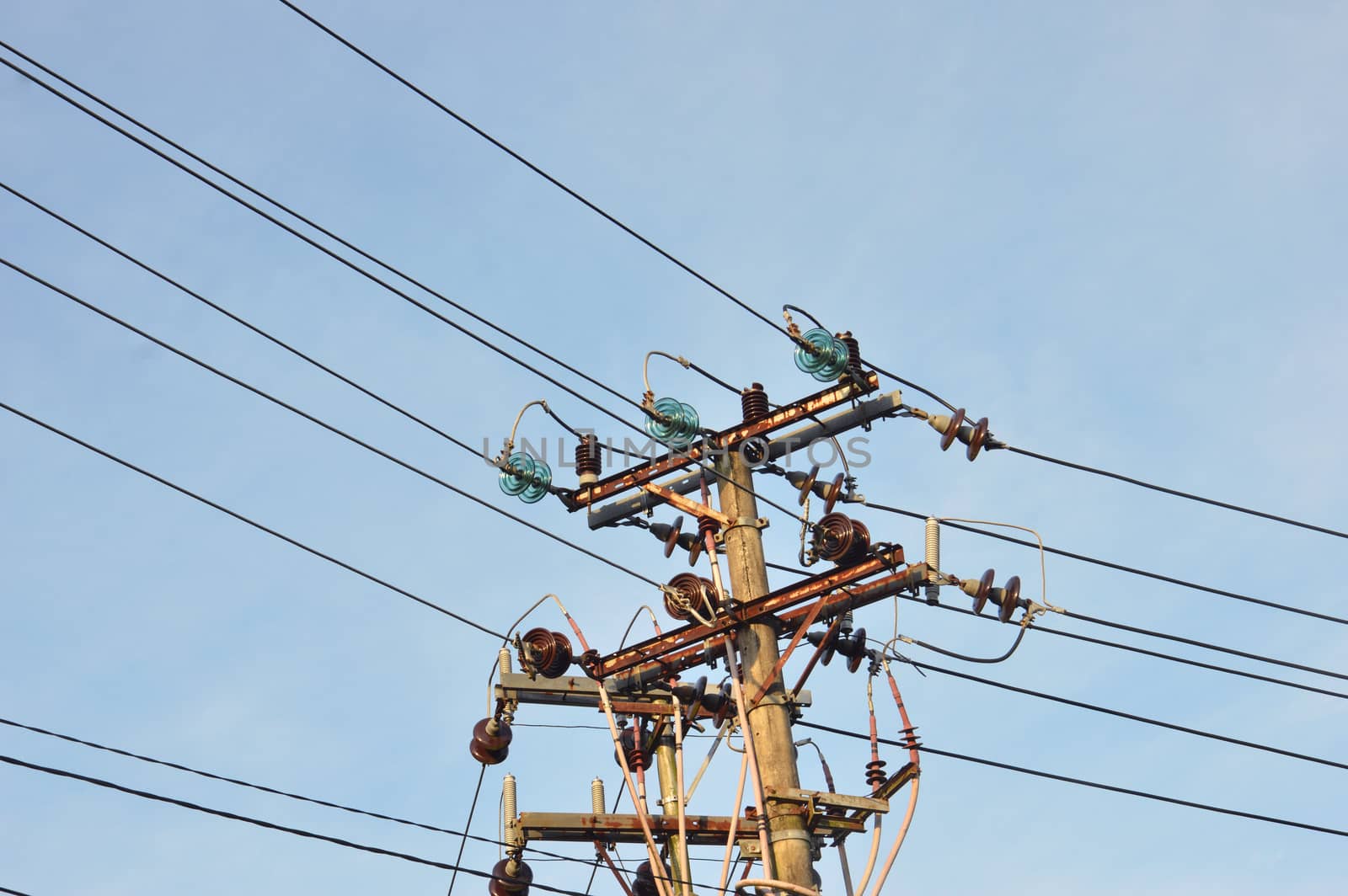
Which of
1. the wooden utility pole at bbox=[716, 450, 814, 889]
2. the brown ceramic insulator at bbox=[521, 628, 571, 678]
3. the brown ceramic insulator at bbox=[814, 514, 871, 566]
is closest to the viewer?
the wooden utility pole at bbox=[716, 450, 814, 889]

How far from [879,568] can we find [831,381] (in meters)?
2.07

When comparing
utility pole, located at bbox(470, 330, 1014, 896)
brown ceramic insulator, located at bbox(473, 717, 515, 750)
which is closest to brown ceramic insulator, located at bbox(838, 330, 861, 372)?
utility pole, located at bbox(470, 330, 1014, 896)

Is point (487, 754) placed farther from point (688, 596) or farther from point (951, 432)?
point (951, 432)

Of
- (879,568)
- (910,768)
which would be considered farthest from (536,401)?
(910,768)

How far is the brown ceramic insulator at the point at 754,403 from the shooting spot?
16953mm

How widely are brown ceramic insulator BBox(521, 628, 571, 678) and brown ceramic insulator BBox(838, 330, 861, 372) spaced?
3.76m

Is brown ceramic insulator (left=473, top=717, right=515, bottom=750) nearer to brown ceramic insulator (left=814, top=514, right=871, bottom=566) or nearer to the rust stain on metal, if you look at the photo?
the rust stain on metal

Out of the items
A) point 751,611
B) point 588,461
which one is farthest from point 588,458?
point 751,611

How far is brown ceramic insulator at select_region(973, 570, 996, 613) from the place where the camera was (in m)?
16.3

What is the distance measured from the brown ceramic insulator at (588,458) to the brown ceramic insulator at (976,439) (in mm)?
3679

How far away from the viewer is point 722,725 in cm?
1644

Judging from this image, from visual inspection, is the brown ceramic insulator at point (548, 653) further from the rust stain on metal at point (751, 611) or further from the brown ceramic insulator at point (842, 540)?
the brown ceramic insulator at point (842, 540)

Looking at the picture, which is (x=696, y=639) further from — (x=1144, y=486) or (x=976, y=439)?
(x=1144, y=486)

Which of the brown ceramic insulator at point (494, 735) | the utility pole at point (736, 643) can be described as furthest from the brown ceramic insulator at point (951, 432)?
the brown ceramic insulator at point (494, 735)
